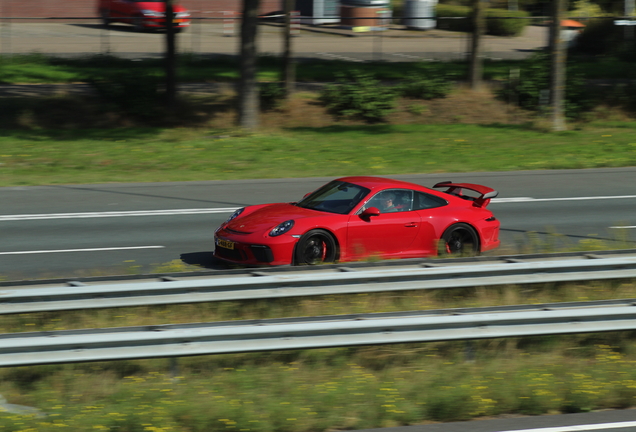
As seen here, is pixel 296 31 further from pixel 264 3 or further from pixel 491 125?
pixel 491 125

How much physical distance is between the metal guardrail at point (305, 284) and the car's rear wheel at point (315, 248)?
230 centimetres

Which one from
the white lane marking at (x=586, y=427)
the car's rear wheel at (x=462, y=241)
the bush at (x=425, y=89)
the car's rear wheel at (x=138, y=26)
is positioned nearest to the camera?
the white lane marking at (x=586, y=427)

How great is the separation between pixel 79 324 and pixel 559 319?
4.43 metres

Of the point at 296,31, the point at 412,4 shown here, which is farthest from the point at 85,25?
the point at 412,4

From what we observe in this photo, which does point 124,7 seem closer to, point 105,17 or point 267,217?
point 105,17

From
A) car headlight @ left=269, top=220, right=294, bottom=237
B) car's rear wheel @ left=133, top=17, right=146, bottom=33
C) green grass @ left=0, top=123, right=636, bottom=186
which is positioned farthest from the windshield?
car's rear wheel @ left=133, top=17, right=146, bottom=33

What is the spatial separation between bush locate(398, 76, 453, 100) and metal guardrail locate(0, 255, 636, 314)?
1899cm

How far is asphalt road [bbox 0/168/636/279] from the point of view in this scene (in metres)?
11.0

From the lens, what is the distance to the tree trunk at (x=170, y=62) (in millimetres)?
23938

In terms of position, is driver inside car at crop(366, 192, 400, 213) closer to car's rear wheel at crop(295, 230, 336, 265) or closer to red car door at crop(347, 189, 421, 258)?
red car door at crop(347, 189, 421, 258)

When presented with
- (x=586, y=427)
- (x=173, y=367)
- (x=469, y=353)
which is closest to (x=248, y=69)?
(x=469, y=353)

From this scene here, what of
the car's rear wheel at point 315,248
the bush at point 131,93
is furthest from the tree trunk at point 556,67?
the car's rear wheel at point 315,248

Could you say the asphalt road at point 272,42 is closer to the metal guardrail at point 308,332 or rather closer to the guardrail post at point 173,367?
the metal guardrail at point 308,332

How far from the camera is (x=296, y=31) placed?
3894 centimetres
